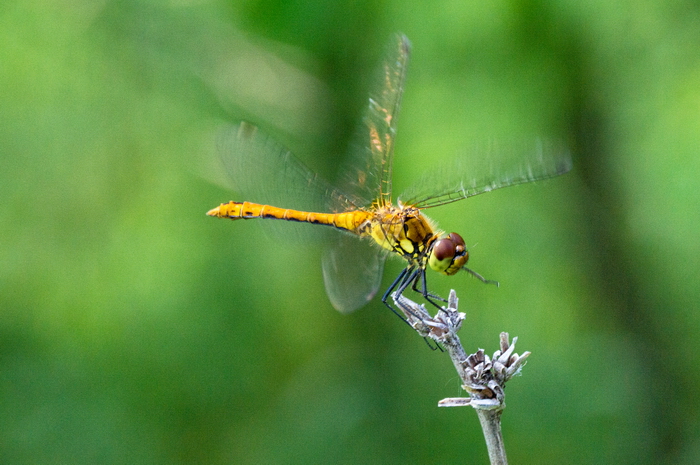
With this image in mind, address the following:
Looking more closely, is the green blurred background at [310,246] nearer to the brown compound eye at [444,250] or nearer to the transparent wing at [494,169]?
the transparent wing at [494,169]

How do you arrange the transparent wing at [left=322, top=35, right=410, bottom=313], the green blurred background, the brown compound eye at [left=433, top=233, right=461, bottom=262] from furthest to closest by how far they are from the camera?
1. the green blurred background
2. the transparent wing at [left=322, top=35, right=410, bottom=313]
3. the brown compound eye at [left=433, top=233, right=461, bottom=262]

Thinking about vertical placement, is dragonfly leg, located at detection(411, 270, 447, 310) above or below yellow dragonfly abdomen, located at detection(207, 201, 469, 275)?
below

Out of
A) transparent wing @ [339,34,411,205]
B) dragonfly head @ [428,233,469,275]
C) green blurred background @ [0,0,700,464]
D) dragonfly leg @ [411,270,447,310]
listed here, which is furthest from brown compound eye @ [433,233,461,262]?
green blurred background @ [0,0,700,464]

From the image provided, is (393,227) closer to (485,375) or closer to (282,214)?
(282,214)

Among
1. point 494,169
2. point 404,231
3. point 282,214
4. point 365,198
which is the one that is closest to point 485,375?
point 494,169

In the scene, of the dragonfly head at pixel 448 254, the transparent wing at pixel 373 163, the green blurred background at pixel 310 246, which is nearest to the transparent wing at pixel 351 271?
the transparent wing at pixel 373 163

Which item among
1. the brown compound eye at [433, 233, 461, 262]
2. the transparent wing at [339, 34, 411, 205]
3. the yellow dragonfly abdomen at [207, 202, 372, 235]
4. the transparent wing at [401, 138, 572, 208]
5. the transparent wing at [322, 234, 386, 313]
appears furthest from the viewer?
the yellow dragonfly abdomen at [207, 202, 372, 235]

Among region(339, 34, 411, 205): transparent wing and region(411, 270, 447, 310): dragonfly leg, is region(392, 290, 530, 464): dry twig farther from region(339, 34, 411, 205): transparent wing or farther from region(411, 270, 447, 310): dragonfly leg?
region(339, 34, 411, 205): transparent wing
